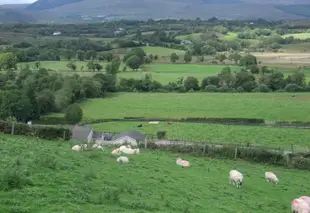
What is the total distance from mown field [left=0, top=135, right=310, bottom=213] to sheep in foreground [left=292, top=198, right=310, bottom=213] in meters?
0.81

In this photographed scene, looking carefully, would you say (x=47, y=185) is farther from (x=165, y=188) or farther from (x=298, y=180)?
(x=298, y=180)

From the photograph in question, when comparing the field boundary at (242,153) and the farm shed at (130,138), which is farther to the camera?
the farm shed at (130,138)

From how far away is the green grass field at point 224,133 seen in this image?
45344mm

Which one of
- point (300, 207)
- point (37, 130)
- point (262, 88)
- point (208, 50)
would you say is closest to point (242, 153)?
point (300, 207)

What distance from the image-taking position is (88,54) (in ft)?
419

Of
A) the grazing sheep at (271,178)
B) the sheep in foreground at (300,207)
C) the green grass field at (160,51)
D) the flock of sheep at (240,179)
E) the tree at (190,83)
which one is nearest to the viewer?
the sheep in foreground at (300,207)

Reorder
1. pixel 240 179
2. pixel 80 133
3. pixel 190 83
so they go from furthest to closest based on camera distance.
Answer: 1. pixel 190 83
2. pixel 80 133
3. pixel 240 179

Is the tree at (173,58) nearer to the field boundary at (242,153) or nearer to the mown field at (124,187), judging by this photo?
the field boundary at (242,153)

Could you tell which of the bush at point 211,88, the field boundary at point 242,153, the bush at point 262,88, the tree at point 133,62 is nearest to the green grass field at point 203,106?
the bush at point 262,88

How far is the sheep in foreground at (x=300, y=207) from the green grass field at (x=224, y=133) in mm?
22610

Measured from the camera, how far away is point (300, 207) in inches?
754

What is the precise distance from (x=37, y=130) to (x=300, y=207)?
22.8 meters

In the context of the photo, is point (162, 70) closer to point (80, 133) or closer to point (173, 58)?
point (173, 58)

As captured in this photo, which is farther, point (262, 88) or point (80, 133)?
point (262, 88)
